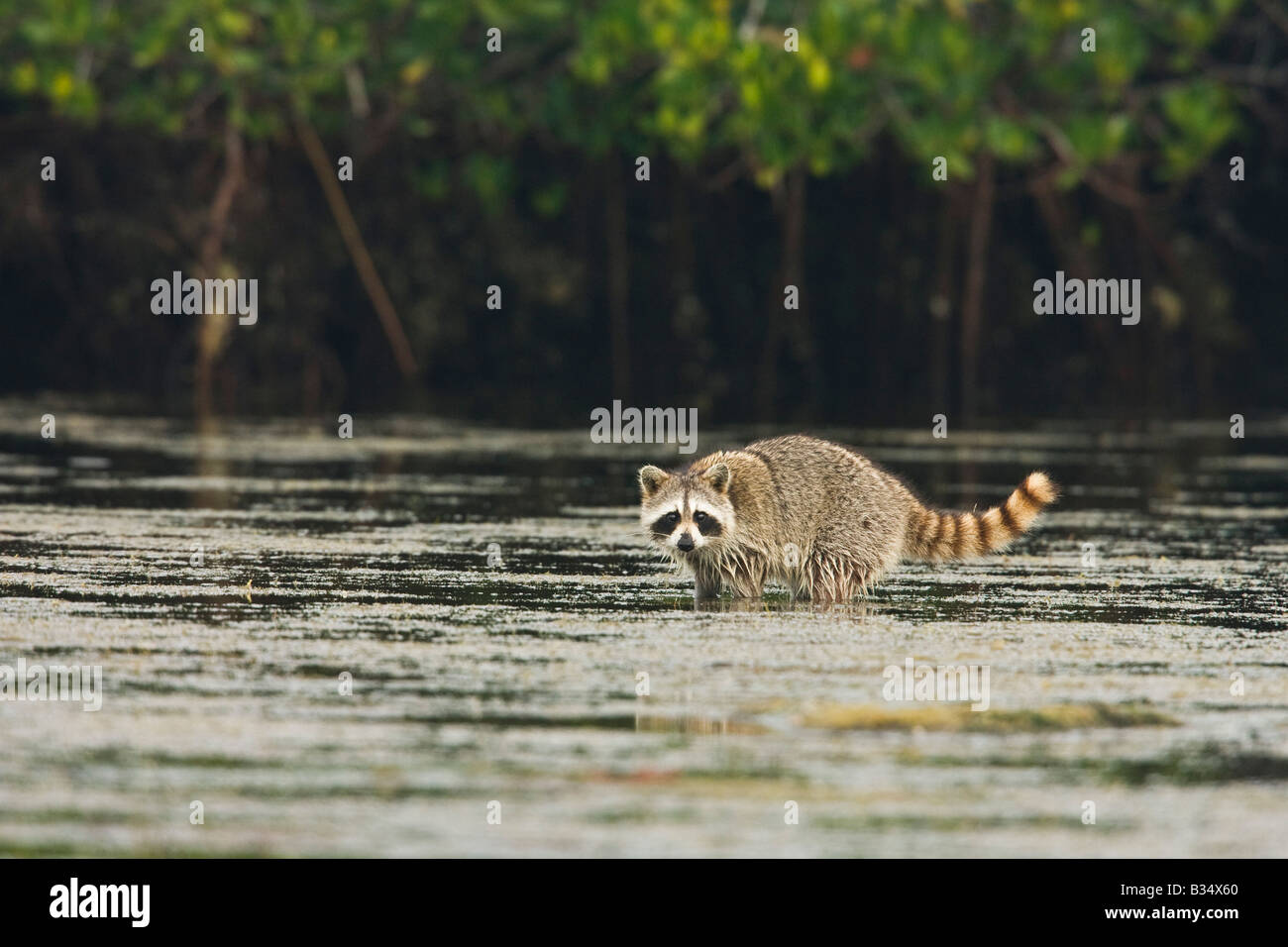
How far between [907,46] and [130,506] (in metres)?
8.61

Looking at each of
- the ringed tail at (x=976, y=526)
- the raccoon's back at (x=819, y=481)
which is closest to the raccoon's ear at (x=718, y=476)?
the raccoon's back at (x=819, y=481)

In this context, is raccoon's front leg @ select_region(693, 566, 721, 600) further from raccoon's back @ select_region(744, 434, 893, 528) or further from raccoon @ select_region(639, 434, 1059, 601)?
raccoon's back @ select_region(744, 434, 893, 528)

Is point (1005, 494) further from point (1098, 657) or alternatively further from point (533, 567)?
point (1098, 657)

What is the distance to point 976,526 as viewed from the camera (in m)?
8.88

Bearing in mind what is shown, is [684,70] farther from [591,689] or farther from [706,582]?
[591,689]

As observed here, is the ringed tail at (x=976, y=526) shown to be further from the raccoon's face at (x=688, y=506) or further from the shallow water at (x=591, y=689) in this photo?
the raccoon's face at (x=688, y=506)

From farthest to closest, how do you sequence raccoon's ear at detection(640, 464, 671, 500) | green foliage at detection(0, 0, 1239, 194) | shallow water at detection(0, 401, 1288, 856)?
green foliage at detection(0, 0, 1239, 194)
raccoon's ear at detection(640, 464, 671, 500)
shallow water at detection(0, 401, 1288, 856)

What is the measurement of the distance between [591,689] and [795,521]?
243 centimetres

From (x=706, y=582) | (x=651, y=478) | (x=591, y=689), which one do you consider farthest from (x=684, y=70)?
(x=591, y=689)

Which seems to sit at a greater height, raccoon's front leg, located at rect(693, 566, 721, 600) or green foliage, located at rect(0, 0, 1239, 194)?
green foliage, located at rect(0, 0, 1239, 194)

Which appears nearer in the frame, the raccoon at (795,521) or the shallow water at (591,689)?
the shallow water at (591,689)

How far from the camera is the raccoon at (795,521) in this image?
8500 millimetres

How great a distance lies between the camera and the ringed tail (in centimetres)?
867

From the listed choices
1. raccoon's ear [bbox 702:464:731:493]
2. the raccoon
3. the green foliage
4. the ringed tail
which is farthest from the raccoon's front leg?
the green foliage
